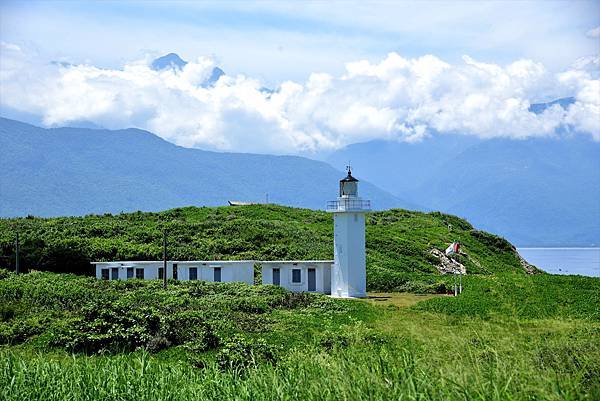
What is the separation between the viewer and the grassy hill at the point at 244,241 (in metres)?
42.7

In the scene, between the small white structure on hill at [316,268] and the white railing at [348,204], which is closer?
the small white structure on hill at [316,268]

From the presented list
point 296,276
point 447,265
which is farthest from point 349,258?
point 447,265

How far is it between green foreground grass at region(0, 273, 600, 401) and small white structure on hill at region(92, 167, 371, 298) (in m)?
2.19

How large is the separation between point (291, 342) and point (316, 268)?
44.7ft

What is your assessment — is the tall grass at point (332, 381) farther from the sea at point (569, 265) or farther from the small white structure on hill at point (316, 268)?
the sea at point (569, 265)

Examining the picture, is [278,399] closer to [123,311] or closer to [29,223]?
[123,311]

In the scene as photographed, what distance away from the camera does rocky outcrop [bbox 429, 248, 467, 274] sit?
1962 inches

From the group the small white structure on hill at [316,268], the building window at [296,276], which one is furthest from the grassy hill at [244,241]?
the building window at [296,276]

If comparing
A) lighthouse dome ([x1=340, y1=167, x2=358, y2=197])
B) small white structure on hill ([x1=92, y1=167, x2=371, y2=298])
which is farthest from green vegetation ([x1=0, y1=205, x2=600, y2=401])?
lighthouse dome ([x1=340, y1=167, x2=358, y2=197])

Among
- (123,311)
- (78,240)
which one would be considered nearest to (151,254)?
(78,240)

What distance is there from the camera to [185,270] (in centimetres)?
3916

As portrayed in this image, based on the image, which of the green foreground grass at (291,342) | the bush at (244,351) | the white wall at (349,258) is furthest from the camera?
the white wall at (349,258)

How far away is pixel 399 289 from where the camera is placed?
3788 cm

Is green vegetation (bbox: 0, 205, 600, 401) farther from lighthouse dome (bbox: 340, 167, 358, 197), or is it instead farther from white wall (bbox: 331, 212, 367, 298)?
lighthouse dome (bbox: 340, 167, 358, 197)
